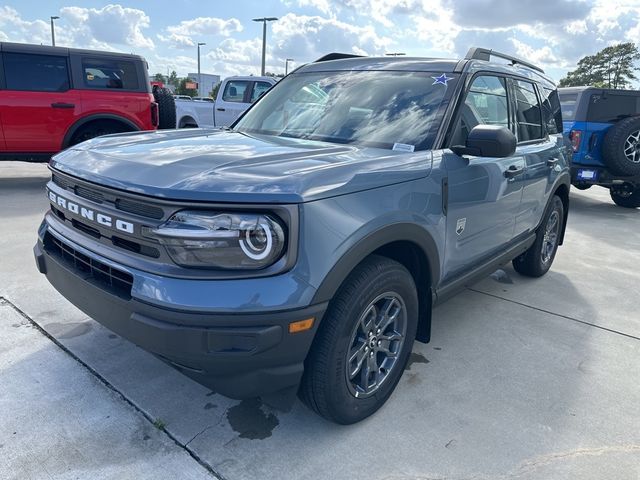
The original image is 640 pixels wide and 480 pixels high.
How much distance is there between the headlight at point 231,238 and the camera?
189cm

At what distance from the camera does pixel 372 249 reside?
2.23 m

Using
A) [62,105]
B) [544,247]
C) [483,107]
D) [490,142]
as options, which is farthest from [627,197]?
[62,105]

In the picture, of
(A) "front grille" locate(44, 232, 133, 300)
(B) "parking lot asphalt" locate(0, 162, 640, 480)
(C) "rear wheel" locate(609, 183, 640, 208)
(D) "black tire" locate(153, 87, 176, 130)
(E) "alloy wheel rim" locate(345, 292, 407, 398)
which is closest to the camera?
(A) "front grille" locate(44, 232, 133, 300)

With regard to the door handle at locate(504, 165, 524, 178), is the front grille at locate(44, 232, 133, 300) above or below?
below

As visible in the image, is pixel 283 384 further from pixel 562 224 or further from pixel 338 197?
pixel 562 224

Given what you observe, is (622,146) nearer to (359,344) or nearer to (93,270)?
(359,344)

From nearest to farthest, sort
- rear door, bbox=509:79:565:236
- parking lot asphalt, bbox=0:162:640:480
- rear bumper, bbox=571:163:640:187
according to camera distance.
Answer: parking lot asphalt, bbox=0:162:640:480 < rear door, bbox=509:79:565:236 < rear bumper, bbox=571:163:640:187

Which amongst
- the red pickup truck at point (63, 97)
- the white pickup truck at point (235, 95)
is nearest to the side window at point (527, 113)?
the red pickup truck at point (63, 97)

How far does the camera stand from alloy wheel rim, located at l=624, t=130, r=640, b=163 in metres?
8.05

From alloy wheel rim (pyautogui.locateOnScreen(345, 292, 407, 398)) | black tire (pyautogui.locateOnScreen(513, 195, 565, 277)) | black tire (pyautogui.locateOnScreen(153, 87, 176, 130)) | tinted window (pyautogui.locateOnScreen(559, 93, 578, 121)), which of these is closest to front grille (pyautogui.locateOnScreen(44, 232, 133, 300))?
alloy wheel rim (pyautogui.locateOnScreen(345, 292, 407, 398))

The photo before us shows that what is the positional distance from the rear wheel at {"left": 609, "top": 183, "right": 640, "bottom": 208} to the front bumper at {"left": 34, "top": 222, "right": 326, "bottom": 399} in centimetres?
881

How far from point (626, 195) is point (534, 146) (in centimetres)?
636

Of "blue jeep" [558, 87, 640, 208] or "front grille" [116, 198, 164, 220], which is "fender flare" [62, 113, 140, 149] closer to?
"front grille" [116, 198, 164, 220]

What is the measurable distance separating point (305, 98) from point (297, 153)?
116 centimetres
